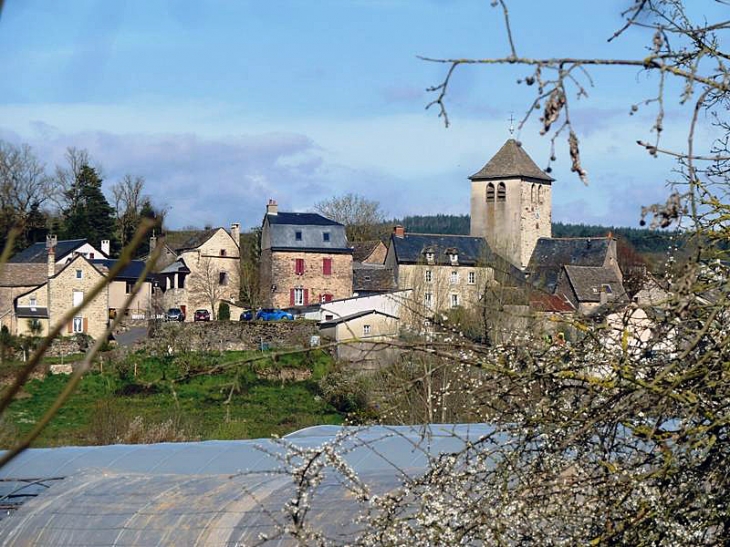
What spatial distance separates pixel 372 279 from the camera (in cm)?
5125

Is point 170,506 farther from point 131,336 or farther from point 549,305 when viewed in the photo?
point 131,336

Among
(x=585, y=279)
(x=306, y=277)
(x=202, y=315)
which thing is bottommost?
(x=202, y=315)

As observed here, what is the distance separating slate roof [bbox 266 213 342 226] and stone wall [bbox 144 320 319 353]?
1080 centimetres

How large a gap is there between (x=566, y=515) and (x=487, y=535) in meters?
0.32

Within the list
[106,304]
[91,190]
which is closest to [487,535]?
[106,304]

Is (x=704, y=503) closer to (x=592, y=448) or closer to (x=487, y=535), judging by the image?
(x=592, y=448)

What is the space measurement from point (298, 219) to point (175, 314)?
→ 26.3 feet

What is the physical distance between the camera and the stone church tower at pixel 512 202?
194ft

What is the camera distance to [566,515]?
3783 millimetres

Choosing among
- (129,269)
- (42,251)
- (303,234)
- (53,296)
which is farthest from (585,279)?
(42,251)

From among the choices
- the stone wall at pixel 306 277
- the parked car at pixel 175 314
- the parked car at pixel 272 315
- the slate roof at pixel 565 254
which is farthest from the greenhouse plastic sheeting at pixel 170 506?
the slate roof at pixel 565 254

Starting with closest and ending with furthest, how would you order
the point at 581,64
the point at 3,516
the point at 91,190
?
the point at 581,64
the point at 3,516
the point at 91,190

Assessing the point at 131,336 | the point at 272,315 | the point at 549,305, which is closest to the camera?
the point at 549,305

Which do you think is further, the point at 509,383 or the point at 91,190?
the point at 91,190
